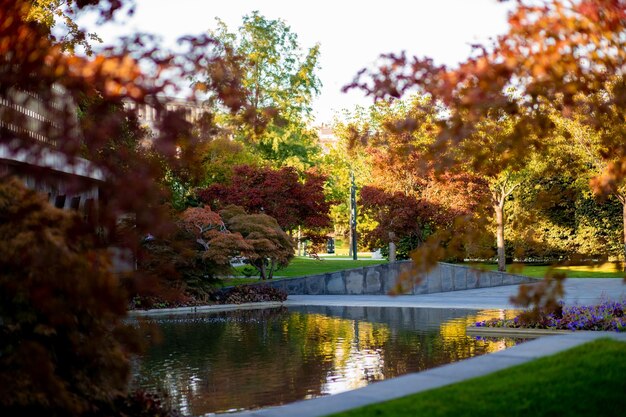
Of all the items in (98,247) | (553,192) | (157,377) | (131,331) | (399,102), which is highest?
(399,102)

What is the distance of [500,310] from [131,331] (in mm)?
18011

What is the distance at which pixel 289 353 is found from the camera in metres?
15.7

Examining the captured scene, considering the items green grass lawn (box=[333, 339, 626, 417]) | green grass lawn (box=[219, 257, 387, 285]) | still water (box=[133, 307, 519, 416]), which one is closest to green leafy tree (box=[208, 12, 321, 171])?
green grass lawn (box=[219, 257, 387, 285])

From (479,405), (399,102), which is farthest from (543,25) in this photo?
(399,102)

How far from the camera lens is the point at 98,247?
22.3 ft

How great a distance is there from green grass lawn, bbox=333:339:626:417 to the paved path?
A: 51.1ft

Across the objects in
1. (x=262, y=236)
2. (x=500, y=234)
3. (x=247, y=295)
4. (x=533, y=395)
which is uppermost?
(x=500, y=234)

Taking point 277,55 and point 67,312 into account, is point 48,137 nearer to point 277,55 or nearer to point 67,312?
point 67,312

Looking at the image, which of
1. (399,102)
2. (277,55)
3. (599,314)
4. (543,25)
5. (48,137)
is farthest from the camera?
(277,55)

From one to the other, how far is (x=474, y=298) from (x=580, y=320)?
13072 millimetres

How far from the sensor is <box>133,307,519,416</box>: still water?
39.1 ft

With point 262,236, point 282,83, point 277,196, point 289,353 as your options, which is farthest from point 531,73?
point 282,83

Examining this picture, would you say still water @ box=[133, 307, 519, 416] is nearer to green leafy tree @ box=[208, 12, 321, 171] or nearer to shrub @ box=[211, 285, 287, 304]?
shrub @ box=[211, 285, 287, 304]

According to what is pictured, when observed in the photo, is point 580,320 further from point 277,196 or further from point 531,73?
point 277,196
